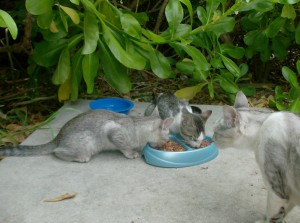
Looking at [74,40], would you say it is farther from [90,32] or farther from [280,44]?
[280,44]

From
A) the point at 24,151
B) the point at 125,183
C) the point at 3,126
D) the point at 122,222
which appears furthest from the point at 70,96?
the point at 122,222

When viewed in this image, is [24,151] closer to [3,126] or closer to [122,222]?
[3,126]

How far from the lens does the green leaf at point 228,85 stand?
5238 mm

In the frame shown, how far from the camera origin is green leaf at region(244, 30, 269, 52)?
562cm

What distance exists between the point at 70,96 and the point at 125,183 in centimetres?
183

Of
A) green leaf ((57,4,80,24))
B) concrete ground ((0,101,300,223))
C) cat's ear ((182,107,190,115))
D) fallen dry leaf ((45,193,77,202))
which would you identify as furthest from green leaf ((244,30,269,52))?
fallen dry leaf ((45,193,77,202))

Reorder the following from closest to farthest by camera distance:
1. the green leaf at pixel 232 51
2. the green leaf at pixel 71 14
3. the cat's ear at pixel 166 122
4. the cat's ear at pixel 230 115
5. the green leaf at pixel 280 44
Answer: the cat's ear at pixel 230 115, the green leaf at pixel 71 14, the cat's ear at pixel 166 122, the green leaf at pixel 232 51, the green leaf at pixel 280 44

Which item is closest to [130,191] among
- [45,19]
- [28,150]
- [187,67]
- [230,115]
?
[230,115]

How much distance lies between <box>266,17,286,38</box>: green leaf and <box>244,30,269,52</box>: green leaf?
0.23 m

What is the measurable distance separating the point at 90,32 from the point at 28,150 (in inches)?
49.0

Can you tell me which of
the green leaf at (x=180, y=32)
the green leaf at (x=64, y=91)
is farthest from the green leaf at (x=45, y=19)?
the green leaf at (x=180, y=32)

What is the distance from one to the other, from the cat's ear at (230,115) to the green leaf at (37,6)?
5.78 feet

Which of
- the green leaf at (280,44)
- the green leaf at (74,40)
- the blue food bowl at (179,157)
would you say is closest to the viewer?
the blue food bowl at (179,157)

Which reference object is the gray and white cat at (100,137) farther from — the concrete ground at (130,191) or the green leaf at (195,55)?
the green leaf at (195,55)
